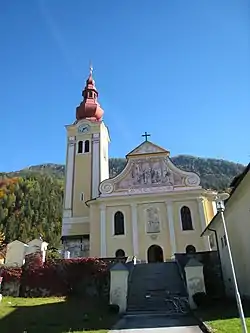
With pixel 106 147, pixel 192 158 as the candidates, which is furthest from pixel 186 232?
pixel 192 158

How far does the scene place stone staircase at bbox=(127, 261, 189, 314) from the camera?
16.3 m

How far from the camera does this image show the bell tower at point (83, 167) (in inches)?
1382

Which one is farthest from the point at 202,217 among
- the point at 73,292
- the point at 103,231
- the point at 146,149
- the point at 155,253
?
the point at 73,292

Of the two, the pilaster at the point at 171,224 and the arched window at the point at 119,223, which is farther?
the arched window at the point at 119,223

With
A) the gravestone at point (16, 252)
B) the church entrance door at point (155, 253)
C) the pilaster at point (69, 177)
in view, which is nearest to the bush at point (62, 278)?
the gravestone at point (16, 252)

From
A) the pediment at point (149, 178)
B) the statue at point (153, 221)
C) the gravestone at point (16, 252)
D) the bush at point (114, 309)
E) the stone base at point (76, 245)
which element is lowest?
the bush at point (114, 309)

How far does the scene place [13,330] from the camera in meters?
11.3

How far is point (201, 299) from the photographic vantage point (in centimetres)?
1552

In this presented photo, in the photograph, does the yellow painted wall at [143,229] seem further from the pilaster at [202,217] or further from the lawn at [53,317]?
the lawn at [53,317]

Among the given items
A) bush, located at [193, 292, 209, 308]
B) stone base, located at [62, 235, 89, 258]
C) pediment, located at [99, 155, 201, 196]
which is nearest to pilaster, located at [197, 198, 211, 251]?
pediment, located at [99, 155, 201, 196]

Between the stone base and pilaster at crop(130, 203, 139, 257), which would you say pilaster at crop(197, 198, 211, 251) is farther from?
the stone base

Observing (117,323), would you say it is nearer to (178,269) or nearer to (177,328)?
(177,328)

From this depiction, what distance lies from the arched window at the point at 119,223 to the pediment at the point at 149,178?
7.34ft

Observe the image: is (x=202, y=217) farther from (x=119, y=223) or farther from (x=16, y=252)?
(x=16, y=252)
